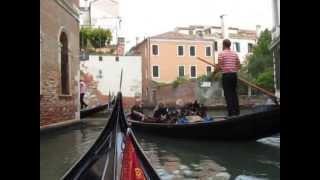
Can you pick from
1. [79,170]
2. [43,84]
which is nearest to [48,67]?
[43,84]

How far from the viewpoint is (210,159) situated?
77.7 inches

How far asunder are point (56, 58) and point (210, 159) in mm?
894

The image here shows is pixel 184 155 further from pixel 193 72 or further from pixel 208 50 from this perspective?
pixel 208 50

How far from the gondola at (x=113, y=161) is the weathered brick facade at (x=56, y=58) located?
169mm

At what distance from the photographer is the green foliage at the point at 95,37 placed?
1.73 meters

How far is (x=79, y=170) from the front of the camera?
120cm

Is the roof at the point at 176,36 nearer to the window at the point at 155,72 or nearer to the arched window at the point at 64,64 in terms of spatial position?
the window at the point at 155,72

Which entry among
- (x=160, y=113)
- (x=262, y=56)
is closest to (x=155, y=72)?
(x=160, y=113)

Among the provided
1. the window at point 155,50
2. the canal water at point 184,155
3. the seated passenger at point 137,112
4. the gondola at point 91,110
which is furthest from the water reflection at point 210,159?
the window at point 155,50

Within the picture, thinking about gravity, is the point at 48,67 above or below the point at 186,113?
above

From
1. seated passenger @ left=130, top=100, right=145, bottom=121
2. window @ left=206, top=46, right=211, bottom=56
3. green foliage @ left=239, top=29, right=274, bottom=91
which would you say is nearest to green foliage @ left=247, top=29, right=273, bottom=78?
green foliage @ left=239, top=29, right=274, bottom=91

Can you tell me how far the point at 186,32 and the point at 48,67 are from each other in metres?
0.85
